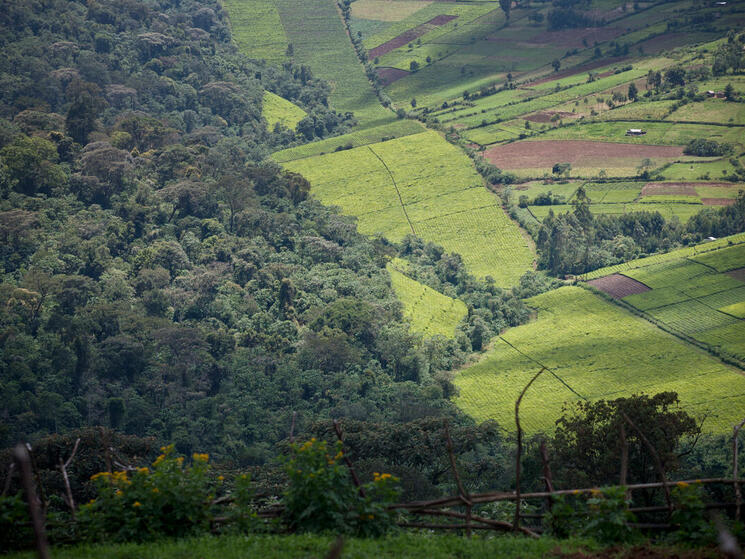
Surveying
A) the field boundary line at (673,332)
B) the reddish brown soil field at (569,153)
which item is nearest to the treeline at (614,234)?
the field boundary line at (673,332)

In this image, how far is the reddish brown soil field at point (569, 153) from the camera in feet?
300

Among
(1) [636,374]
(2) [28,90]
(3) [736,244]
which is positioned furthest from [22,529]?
(2) [28,90]

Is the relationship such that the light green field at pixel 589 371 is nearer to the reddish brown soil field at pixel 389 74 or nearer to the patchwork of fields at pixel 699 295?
the patchwork of fields at pixel 699 295

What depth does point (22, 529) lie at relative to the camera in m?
14.0

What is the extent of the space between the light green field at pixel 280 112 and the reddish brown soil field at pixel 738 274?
53.8 m

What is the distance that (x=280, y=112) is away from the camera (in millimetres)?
105125

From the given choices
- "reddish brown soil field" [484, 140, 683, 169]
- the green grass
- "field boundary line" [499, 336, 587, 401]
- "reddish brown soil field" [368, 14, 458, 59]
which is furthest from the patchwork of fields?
"reddish brown soil field" [368, 14, 458, 59]

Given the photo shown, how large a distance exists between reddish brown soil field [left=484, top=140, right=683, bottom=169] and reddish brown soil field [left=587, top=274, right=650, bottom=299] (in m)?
22.9

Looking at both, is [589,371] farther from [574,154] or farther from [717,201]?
[574,154]

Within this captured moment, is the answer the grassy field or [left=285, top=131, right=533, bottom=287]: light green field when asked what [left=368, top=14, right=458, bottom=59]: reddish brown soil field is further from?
[left=285, top=131, right=533, bottom=287]: light green field

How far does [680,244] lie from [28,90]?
204 feet

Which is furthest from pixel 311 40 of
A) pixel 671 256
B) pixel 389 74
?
pixel 671 256

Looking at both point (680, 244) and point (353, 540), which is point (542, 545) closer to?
point (353, 540)

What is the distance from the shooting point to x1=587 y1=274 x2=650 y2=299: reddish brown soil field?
68.2 metres
